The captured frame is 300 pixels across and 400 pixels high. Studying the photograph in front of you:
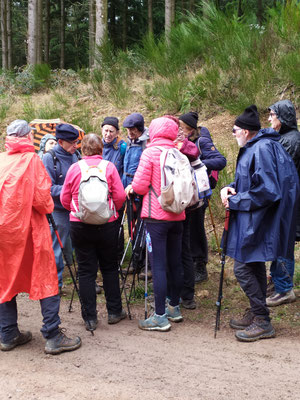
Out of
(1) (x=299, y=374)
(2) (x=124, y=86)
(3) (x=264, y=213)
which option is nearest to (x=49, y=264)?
(3) (x=264, y=213)

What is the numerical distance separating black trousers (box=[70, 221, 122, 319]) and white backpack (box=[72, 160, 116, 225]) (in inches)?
6.2

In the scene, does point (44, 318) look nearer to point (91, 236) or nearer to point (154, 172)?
point (91, 236)

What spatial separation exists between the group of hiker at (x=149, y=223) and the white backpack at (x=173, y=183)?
0.03m

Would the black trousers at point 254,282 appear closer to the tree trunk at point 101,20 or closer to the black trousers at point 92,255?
the black trousers at point 92,255

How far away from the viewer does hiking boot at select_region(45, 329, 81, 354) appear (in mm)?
4195

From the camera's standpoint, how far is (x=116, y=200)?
4703 millimetres

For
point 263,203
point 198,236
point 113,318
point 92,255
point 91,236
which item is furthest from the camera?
point 198,236

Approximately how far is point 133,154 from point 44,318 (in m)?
2.43

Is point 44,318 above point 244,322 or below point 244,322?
above

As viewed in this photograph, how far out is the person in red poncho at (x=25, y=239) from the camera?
4.05 meters

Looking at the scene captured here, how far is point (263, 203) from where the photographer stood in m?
4.18

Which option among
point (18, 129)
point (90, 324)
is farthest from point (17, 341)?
point (18, 129)

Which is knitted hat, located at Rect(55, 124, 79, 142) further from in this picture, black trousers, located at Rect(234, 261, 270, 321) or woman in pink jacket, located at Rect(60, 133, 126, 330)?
black trousers, located at Rect(234, 261, 270, 321)

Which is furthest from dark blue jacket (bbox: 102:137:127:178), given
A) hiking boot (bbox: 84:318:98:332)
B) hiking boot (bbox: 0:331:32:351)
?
hiking boot (bbox: 0:331:32:351)
